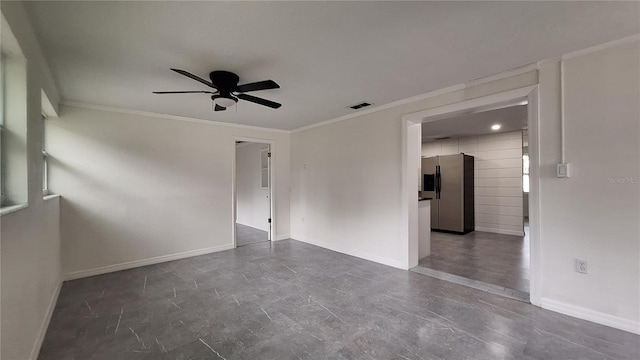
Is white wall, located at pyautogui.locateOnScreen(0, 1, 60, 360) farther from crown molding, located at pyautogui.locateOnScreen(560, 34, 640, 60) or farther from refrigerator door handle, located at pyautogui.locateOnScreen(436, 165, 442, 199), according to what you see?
refrigerator door handle, located at pyautogui.locateOnScreen(436, 165, 442, 199)

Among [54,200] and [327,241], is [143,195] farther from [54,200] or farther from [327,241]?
[327,241]

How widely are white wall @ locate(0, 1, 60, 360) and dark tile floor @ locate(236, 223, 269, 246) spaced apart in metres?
3.10

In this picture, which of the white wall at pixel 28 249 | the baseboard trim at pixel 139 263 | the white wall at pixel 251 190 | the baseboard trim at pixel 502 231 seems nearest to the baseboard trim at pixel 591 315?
the white wall at pixel 28 249

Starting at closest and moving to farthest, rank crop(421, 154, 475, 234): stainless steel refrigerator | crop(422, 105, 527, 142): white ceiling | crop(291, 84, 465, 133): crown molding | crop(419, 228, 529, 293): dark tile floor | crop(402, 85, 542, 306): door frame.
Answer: crop(402, 85, 542, 306): door frame < crop(291, 84, 465, 133): crown molding < crop(419, 228, 529, 293): dark tile floor < crop(422, 105, 527, 142): white ceiling < crop(421, 154, 475, 234): stainless steel refrigerator

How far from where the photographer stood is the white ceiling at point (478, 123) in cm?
461

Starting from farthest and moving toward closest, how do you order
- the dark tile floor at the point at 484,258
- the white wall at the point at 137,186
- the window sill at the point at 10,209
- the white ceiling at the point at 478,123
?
the white ceiling at the point at 478,123
the white wall at the point at 137,186
the dark tile floor at the point at 484,258
the window sill at the point at 10,209

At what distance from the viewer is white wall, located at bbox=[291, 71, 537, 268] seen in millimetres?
3801

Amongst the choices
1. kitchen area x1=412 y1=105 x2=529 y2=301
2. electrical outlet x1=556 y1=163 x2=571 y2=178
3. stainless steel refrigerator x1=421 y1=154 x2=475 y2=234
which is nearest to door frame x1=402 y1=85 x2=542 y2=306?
electrical outlet x1=556 y1=163 x2=571 y2=178

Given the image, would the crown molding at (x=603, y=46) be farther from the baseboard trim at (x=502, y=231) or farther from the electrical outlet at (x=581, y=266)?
the baseboard trim at (x=502, y=231)

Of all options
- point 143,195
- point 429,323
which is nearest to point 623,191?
point 429,323

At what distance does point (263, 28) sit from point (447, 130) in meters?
5.25

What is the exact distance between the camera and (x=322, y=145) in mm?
5121

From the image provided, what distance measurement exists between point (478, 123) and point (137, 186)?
20.9 ft

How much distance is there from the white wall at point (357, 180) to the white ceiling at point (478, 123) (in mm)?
1375
